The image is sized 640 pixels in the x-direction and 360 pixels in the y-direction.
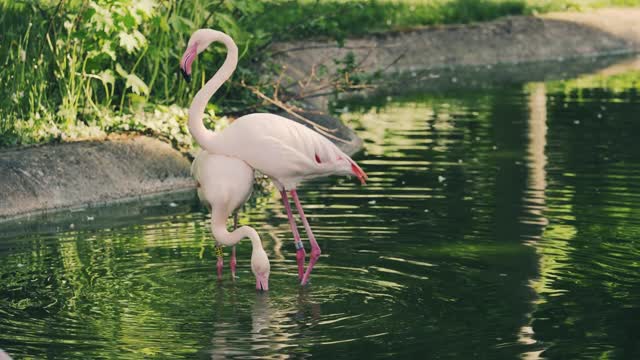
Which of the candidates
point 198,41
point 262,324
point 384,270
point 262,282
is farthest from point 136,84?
point 262,324

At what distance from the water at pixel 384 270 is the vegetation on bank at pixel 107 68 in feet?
3.65

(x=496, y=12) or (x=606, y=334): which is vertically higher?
(x=496, y=12)

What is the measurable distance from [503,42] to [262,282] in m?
15.0

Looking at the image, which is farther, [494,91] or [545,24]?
[545,24]

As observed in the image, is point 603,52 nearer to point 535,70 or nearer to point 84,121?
point 535,70

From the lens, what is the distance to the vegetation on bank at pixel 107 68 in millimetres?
11820

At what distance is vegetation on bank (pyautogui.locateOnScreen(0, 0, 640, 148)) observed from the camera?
1182 cm

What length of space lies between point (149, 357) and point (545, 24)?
17.2 metres

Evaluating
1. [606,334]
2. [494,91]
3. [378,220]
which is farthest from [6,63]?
[494,91]

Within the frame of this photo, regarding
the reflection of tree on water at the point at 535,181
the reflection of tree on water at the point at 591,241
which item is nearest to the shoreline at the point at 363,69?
the reflection of tree on water at the point at 535,181

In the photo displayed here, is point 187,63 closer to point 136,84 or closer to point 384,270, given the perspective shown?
point 384,270

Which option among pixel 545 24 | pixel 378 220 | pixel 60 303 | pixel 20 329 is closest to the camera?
pixel 20 329

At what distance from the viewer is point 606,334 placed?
278 inches

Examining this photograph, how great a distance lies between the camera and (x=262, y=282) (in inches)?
320
